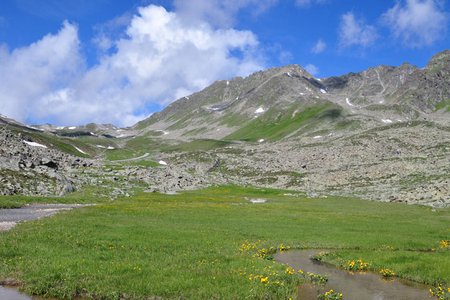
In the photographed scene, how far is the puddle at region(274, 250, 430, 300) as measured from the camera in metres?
23.6

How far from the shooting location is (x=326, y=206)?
83.2 m

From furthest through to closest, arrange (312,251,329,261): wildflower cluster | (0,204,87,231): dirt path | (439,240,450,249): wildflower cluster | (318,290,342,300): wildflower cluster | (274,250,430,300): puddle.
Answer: (0,204,87,231): dirt path, (439,240,450,249): wildflower cluster, (312,251,329,261): wildflower cluster, (274,250,430,300): puddle, (318,290,342,300): wildflower cluster

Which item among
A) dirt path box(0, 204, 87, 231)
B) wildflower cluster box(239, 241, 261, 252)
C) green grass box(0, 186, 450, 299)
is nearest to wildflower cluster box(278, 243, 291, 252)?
green grass box(0, 186, 450, 299)

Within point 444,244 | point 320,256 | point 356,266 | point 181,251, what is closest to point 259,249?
point 320,256

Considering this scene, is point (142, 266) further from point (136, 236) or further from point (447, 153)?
point (447, 153)

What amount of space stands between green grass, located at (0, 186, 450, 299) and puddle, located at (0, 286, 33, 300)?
462mm

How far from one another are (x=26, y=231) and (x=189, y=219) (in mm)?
22593

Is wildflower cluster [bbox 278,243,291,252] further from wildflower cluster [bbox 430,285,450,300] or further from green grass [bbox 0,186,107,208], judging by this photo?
green grass [bbox 0,186,107,208]

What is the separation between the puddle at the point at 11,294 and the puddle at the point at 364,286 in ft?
44.8

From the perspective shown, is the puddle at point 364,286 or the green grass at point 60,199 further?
the green grass at point 60,199

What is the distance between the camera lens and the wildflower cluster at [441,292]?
22633 mm

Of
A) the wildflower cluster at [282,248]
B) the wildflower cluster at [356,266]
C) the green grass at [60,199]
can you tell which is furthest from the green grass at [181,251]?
the green grass at [60,199]

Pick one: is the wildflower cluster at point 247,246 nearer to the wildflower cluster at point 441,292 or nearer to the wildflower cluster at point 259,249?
the wildflower cluster at point 259,249

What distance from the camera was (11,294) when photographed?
20328 millimetres
